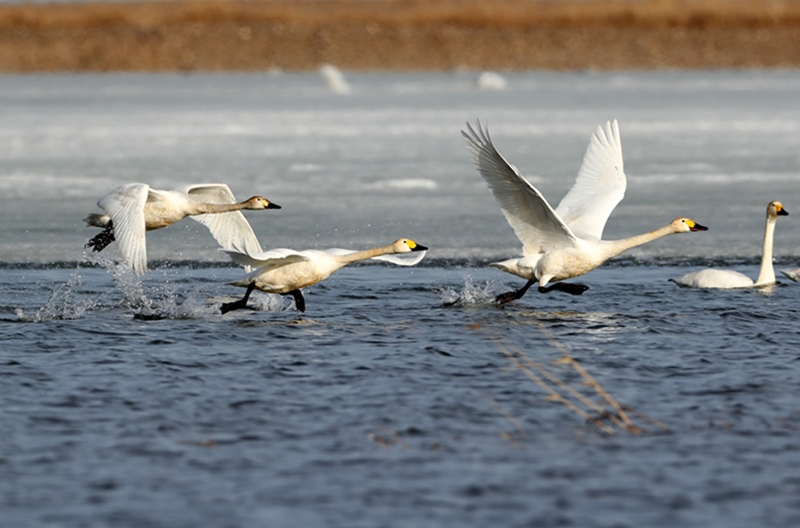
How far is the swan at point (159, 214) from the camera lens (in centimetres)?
811

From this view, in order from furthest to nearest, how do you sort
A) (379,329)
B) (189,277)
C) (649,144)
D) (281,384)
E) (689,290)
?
(649,144) → (189,277) → (689,290) → (379,329) → (281,384)

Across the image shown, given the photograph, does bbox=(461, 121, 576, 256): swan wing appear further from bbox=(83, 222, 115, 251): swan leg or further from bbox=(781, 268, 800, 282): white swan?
bbox=(83, 222, 115, 251): swan leg

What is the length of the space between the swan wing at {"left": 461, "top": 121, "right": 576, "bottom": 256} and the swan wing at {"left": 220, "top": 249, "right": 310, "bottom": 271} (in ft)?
4.47

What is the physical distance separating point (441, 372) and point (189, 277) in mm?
3714

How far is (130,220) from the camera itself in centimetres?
816

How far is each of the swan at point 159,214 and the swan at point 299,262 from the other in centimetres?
42

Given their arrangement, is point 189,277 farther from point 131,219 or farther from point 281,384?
point 281,384

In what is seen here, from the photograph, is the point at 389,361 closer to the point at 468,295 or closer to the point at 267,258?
the point at 267,258

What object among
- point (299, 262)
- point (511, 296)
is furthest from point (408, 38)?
point (299, 262)

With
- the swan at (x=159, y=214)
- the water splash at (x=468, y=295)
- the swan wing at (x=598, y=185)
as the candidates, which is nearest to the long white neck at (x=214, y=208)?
the swan at (x=159, y=214)

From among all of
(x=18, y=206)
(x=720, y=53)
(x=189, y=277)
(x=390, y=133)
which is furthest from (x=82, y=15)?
(x=189, y=277)

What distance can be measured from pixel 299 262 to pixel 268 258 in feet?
0.87

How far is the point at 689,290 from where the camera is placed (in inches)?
366

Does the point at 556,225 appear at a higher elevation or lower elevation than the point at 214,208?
lower
